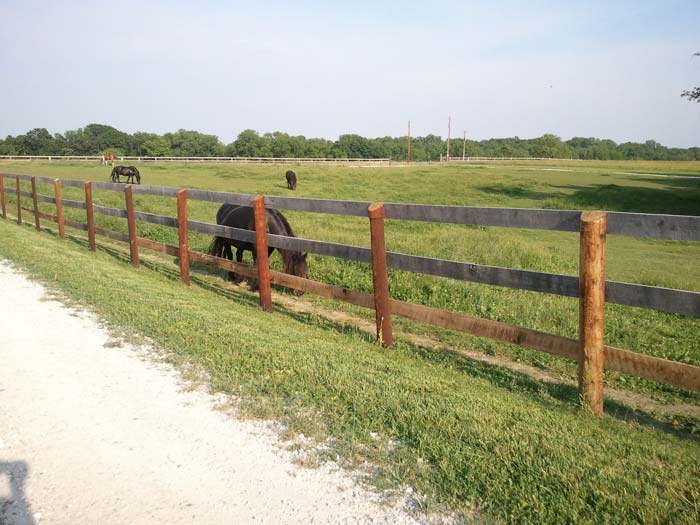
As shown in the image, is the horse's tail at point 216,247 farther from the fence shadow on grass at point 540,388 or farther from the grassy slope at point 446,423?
the fence shadow on grass at point 540,388

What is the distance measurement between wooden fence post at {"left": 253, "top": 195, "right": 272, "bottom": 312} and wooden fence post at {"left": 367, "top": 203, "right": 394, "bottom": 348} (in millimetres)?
2082

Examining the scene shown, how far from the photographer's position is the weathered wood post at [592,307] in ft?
13.2

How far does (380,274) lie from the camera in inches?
226

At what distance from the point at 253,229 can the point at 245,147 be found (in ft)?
369

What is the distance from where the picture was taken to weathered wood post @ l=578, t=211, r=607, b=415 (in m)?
4.04

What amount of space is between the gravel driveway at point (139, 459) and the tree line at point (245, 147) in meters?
109

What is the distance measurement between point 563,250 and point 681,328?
7876 mm

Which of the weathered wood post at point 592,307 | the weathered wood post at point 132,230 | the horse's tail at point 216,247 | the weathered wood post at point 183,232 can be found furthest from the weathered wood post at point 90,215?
the weathered wood post at point 592,307

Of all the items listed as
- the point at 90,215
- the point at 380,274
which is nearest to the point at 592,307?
the point at 380,274

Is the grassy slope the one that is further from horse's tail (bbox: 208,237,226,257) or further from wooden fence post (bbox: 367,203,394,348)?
horse's tail (bbox: 208,237,226,257)

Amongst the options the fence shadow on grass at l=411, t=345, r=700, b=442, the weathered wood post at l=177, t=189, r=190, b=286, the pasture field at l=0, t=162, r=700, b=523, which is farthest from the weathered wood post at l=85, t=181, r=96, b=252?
the fence shadow on grass at l=411, t=345, r=700, b=442

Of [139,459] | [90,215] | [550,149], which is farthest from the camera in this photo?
[550,149]

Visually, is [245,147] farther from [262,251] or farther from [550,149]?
[262,251]

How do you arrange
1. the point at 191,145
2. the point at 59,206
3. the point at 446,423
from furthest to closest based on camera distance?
the point at 191,145 < the point at 59,206 < the point at 446,423
